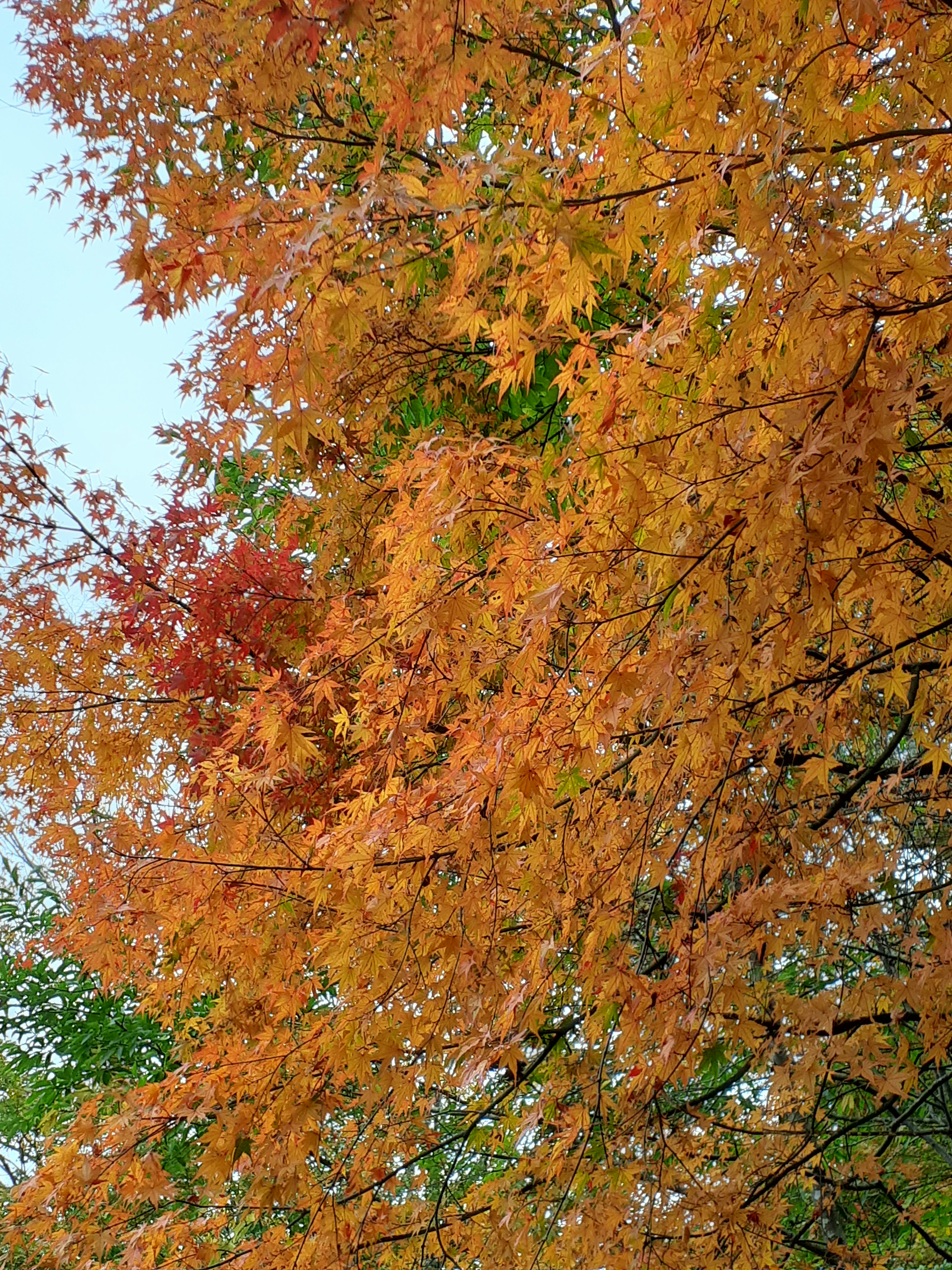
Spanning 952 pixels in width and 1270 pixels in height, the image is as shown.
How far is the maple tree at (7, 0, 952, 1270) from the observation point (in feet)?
5.95

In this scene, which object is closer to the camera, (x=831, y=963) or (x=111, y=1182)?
(x=111, y=1182)

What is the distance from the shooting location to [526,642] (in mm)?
2010

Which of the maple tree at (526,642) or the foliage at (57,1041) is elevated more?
the foliage at (57,1041)

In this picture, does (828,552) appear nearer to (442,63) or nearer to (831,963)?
(442,63)

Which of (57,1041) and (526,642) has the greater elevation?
(57,1041)

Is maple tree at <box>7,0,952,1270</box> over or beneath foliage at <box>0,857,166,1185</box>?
beneath

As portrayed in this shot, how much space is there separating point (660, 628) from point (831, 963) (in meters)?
1.65

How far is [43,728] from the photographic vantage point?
13.6ft

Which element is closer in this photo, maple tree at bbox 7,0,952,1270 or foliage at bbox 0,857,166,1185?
maple tree at bbox 7,0,952,1270

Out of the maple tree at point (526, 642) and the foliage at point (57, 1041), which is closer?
the maple tree at point (526, 642)

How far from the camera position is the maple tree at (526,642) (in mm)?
1813

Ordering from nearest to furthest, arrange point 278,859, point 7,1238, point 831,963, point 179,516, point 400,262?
point 400,262
point 278,859
point 831,963
point 179,516
point 7,1238

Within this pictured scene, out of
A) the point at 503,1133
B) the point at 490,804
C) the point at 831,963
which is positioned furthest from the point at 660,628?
the point at 503,1133

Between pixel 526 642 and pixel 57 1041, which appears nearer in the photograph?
pixel 526 642
